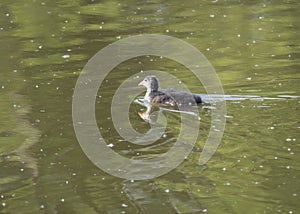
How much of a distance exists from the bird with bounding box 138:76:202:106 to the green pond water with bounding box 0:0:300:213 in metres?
0.24

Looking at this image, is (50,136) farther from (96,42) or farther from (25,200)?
(96,42)

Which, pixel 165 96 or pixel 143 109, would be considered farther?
pixel 165 96

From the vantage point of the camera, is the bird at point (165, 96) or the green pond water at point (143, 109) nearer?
the green pond water at point (143, 109)

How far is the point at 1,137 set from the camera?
10172 millimetres

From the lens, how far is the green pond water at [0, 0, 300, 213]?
8195 mm

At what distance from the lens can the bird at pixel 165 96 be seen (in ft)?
36.2

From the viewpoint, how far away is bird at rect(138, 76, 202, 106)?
11.0 meters

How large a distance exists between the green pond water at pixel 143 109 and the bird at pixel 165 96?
235mm

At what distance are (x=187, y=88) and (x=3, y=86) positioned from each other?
2.83 meters

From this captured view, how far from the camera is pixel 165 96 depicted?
11.5 meters

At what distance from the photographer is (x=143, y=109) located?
37.1 feet

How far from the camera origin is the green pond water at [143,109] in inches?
323

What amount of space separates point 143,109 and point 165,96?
0.44 meters

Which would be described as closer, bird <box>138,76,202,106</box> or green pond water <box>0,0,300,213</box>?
green pond water <box>0,0,300,213</box>
